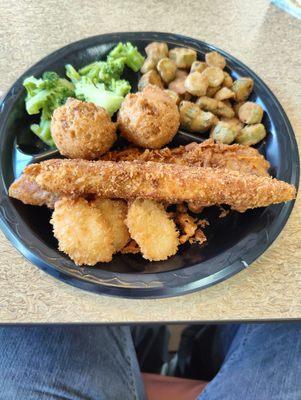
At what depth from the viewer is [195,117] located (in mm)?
1611

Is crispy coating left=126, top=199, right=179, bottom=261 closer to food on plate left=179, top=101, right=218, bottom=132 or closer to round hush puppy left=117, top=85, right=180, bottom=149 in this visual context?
round hush puppy left=117, top=85, right=180, bottom=149

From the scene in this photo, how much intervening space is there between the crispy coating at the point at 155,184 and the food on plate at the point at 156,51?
2.06 ft

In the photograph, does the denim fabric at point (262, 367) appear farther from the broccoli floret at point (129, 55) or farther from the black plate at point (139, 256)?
the broccoli floret at point (129, 55)

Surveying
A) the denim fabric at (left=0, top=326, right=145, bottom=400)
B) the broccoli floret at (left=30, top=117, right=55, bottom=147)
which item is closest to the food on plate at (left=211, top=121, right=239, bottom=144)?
the broccoli floret at (left=30, top=117, right=55, bottom=147)

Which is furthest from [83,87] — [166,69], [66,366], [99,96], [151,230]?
[66,366]

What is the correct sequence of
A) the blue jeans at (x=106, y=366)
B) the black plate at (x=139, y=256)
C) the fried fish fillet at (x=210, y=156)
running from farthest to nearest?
the fried fish fillet at (x=210, y=156) → the blue jeans at (x=106, y=366) → the black plate at (x=139, y=256)

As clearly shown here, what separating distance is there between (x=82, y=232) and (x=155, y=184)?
289 millimetres

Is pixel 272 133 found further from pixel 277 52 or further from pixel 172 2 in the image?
pixel 172 2

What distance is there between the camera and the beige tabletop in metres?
1.29

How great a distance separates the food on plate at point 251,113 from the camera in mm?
1617

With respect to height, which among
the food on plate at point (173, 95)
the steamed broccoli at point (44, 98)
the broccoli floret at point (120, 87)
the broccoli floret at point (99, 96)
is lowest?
the steamed broccoli at point (44, 98)

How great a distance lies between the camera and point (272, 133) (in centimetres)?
160

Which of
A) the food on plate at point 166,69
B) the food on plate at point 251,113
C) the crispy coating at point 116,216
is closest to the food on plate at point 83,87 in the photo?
the food on plate at point 166,69

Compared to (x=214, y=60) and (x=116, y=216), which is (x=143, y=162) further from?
(x=214, y=60)
